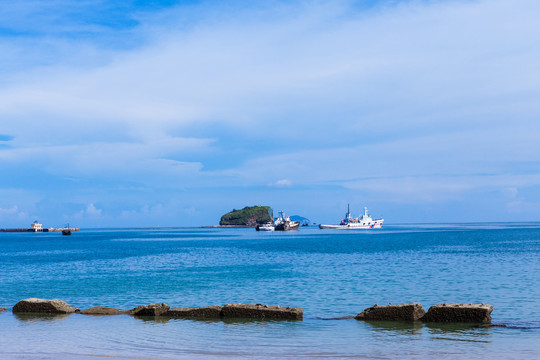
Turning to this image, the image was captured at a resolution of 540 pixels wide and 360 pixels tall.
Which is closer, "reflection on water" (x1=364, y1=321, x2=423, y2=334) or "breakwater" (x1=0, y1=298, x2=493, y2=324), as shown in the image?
"reflection on water" (x1=364, y1=321, x2=423, y2=334)

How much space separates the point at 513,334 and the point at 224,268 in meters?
40.7

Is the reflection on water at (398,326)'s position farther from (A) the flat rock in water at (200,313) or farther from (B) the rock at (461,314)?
(A) the flat rock in water at (200,313)

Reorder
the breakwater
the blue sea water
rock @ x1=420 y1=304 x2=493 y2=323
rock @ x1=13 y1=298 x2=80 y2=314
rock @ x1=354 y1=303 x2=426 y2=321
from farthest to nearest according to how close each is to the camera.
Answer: rock @ x1=13 y1=298 x2=80 y2=314
rock @ x1=354 y1=303 x2=426 y2=321
the breakwater
rock @ x1=420 y1=304 x2=493 y2=323
the blue sea water

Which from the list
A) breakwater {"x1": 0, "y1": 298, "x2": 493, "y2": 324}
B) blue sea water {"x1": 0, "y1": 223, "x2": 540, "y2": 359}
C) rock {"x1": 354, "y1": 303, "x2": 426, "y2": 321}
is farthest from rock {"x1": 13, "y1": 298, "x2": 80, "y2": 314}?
rock {"x1": 354, "y1": 303, "x2": 426, "y2": 321}

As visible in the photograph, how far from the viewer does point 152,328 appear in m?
23.0

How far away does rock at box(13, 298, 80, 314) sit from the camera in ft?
89.5

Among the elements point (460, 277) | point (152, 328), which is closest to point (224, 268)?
point (460, 277)

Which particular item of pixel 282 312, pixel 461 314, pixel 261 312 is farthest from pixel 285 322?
pixel 461 314

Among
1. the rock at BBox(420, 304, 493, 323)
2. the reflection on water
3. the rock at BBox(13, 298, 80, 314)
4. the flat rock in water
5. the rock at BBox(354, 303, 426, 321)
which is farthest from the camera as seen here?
the rock at BBox(13, 298, 80, 314)

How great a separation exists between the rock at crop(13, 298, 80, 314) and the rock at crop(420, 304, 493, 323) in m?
17.8

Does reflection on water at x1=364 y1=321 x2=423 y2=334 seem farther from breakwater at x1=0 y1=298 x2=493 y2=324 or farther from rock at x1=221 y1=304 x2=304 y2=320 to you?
rock at x1=221 y1=304 x2=304 y2=320

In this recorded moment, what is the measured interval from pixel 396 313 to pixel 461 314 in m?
2.71

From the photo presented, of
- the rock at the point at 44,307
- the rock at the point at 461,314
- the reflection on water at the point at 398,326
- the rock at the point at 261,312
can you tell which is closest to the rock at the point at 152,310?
the rock at the point at 261,312

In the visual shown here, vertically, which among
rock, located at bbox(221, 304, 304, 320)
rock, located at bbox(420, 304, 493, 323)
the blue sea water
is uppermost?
rock, located at bbox(420, 304, 493, 323)
